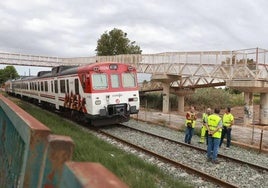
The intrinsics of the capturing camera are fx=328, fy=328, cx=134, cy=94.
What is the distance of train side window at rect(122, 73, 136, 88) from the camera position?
58.4 ft

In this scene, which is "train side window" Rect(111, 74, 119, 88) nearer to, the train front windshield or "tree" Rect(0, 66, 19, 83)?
the train front windshield

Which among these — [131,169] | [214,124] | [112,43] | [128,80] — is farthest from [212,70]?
[112,43]

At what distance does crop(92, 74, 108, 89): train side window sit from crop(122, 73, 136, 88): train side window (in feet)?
3.91

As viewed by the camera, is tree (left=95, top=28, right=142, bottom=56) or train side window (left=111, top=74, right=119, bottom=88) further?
tree (left=95, top=28, right=142, bottom=56)

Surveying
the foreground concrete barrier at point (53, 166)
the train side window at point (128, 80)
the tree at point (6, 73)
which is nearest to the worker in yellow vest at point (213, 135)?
the train side window at point (128, 80)

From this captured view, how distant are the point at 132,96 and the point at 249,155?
7.44 meters

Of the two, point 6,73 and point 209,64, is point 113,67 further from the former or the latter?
point 6,73

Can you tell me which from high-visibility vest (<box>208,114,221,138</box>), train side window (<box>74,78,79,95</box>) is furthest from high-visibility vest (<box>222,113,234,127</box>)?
train side window (<box>74,78,79,95</box>)

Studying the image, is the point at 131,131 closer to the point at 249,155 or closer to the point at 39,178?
the point at 249,155

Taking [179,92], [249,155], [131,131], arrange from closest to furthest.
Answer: [249,155], [131,131], [179,92]

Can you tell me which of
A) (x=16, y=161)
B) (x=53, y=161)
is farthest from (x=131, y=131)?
(x=53, y=161)

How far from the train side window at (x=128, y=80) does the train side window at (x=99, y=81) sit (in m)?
1.19

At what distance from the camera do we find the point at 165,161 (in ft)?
36.0

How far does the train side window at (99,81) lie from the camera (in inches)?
651
